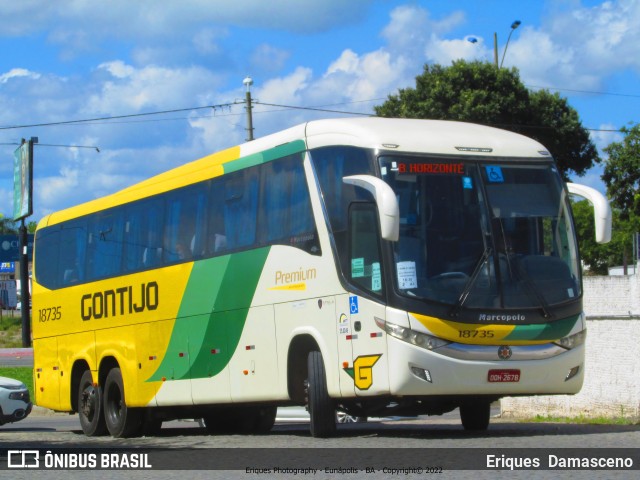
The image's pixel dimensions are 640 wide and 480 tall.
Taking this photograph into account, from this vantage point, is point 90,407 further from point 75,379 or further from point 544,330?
point 544,330

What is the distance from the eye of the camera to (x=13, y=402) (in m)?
20.5

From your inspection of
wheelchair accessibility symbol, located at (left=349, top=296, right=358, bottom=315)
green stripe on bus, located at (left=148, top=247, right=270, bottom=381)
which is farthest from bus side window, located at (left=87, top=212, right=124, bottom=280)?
wheelchair accessibility symbol, located at (left=349, top=296, right=358, bottom=315)

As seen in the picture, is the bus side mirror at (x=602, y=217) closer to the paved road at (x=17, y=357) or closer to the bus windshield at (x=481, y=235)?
the bus windshield at (x=481, y=235)

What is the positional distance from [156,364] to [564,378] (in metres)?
6.81

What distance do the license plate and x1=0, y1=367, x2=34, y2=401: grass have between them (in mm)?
22520

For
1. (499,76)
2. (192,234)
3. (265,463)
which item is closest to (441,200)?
(265,463)

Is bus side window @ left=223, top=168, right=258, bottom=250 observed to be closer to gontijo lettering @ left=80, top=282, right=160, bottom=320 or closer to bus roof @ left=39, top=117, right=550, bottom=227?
bus roof @ left=39, top=117, right=550, bottom=227

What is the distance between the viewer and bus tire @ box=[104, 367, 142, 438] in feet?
60.7

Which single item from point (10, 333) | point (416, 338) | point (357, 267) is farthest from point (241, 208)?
point (10, 333)

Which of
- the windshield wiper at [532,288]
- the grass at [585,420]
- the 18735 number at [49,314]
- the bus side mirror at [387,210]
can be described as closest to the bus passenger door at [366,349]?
the bus side mirror at [387,210]

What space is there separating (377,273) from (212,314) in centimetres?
405

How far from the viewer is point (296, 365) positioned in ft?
47.6

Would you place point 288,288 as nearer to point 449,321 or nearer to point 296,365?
point 296,365

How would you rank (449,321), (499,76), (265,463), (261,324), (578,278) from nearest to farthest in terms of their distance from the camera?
(265,463)
(449,321)
(578,278)
(261,324)
(499,76)
